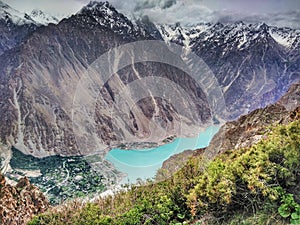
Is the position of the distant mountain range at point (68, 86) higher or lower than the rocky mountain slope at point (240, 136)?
lower

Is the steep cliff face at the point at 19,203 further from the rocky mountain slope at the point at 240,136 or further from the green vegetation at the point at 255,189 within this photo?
the green vegetation at the point at 255,189

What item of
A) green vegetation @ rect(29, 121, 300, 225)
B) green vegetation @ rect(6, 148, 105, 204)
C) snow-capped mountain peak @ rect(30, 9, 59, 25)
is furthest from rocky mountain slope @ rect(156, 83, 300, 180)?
snow-capped mountain peak @ rect(30, 9, 59, 25)

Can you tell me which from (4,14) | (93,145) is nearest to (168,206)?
(93,145)

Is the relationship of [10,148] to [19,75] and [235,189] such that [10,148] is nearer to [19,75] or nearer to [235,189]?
[19,75]

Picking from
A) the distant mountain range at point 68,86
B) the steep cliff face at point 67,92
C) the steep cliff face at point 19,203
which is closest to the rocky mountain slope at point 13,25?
the distant mountain range at point 68,86

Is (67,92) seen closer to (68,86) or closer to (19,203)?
(68,86)

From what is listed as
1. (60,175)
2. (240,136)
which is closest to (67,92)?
(60,175)
